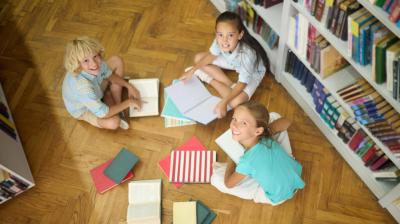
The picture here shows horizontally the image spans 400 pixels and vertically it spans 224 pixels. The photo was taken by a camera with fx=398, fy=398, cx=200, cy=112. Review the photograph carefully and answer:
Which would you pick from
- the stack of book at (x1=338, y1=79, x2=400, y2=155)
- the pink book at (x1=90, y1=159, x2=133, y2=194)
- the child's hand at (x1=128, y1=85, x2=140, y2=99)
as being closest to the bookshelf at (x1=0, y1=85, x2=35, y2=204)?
the pink book at (x1=90, y1=159, x2=133, y2=194)

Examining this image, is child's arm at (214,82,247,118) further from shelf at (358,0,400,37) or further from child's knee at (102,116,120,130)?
shelf at (358,0,400,37)

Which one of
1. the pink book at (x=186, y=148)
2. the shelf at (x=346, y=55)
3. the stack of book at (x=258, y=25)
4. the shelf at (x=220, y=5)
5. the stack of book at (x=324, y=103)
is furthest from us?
the shelf at (x=220, y=5)

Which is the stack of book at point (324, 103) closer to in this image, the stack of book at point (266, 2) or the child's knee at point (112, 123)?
the stack of book at point (266, 2)

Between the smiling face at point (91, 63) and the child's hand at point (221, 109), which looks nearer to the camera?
the smiling face at point (91, 63)

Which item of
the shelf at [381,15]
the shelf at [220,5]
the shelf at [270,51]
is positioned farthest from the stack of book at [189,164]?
the shelf at [381,15]

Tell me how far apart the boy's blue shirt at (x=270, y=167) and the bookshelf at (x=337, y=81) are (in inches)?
15.9

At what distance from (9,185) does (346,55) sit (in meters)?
1.83

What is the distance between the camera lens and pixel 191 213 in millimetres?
2078

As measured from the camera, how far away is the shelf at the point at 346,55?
1.64 m

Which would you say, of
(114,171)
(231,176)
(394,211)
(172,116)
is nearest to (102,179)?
(114,171)

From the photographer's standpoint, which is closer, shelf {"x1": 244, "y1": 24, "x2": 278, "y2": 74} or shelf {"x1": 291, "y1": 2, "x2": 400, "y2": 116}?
shelf {"x1": 291, "y1": 2, "x2": 400, "y2": 116}

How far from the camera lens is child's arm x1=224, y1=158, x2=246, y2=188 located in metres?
1.93

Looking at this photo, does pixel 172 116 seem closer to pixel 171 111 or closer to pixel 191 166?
pixel 171 111

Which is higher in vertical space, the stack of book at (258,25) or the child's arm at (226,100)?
the stack of book at (258,25)
